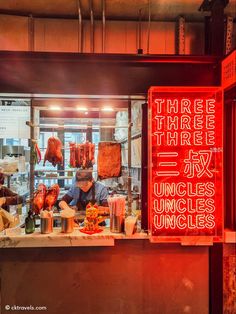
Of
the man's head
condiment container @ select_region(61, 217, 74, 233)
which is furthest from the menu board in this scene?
the man's head

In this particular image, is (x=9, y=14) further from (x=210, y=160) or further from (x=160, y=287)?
(x=160, y=287)

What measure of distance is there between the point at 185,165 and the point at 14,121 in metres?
2.07

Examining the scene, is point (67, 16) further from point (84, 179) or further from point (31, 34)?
point (84, 179)

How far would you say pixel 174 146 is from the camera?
2414 mm

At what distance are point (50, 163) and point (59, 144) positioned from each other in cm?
26

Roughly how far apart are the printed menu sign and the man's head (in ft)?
2.56

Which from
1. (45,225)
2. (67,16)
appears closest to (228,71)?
(67,16)

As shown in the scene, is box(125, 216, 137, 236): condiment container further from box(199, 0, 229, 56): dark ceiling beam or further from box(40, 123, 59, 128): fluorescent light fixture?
box(199, 0, 229, 56): dark ceiling beam

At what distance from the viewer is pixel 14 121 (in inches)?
117

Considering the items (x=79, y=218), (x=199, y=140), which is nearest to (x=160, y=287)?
(x=79, y=218)

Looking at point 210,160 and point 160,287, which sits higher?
point 210,160

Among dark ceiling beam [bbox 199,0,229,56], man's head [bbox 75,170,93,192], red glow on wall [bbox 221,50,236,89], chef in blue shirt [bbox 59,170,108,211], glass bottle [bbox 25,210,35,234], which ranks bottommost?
glass bottle [bbox 25,210,35,234]

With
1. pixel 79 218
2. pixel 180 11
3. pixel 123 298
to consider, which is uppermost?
pixel 180 11

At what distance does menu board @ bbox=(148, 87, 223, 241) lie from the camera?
2387 mm
